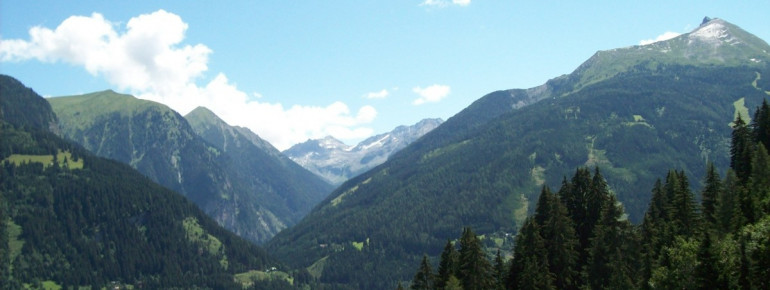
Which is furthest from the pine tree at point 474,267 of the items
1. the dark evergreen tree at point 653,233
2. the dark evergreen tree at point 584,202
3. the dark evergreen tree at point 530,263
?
the dark evergreen tree at point 653,233

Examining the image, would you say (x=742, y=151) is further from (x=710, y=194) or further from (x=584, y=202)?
(x=584, y=202)

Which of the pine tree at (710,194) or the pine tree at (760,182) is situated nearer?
the pine tree at (760,182)

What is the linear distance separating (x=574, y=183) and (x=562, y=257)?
16775mm

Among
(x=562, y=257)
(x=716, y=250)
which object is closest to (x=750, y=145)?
(x=562, y=257)

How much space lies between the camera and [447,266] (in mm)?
87000

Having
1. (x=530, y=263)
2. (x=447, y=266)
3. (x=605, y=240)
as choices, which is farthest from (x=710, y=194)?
(x=447, y=266)

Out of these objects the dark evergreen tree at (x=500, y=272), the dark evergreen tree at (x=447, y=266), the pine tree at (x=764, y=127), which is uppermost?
the pine tree at (x=764, y=127)

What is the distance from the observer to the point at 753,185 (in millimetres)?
86562

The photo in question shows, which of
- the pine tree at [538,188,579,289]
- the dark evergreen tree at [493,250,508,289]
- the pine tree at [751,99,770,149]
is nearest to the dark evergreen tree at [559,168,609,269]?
the pine tree at [538,188,579,289]

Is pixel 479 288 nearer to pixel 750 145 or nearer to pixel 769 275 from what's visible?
pixel 769 275

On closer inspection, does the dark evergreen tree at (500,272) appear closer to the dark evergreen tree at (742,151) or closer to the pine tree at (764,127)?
the dark evergreen tree at (742,151)

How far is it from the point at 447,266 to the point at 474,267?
229 inches

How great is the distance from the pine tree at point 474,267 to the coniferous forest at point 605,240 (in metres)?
0.12

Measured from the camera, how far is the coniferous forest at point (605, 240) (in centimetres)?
7750
